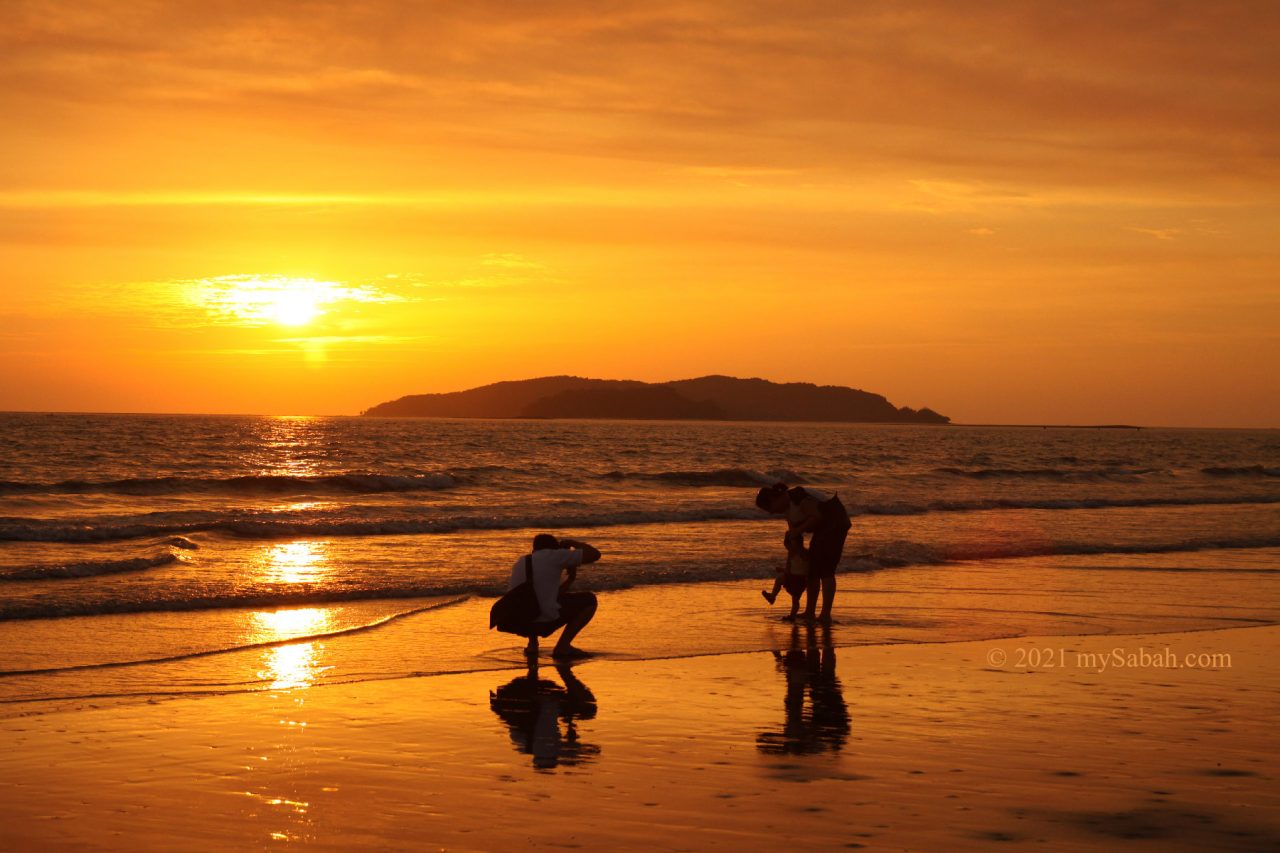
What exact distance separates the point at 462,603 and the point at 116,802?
8622 millimetres

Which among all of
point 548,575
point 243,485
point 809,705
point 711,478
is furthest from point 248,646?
point 711,478

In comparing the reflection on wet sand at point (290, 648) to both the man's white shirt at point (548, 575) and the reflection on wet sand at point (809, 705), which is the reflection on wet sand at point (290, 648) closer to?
the man's white shirt at point (548, 575)

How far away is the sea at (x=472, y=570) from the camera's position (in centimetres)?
1191

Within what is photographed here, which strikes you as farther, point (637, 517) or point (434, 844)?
point (637, 517)

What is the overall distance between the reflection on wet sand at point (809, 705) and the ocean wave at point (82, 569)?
10157 millimetres

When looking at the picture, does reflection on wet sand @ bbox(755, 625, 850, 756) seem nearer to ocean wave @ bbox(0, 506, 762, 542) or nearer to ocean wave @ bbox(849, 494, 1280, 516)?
ocean wave @ bbox(0, 506, 762, 542)

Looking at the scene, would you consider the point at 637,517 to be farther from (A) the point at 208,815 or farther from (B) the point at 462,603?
(A) the point at 208,815

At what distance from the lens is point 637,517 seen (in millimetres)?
30531

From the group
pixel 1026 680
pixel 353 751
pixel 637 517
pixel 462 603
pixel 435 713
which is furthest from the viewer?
pixel 637 517

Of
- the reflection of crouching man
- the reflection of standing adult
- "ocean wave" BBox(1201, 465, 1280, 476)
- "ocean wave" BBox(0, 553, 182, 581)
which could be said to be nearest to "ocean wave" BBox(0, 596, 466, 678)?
the reflection of crouching man

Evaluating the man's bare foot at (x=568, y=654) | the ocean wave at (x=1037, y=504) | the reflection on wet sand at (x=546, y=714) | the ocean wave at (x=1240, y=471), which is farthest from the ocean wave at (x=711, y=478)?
the reflection on wet sand at (x=546, y=714)

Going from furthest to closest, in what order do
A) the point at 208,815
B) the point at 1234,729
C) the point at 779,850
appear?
the point at 1234,729 < the point at 208,815 < the point at 779,850

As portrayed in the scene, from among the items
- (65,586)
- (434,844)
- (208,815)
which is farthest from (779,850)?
(65,586)

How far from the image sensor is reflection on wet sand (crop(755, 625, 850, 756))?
8125 mm
